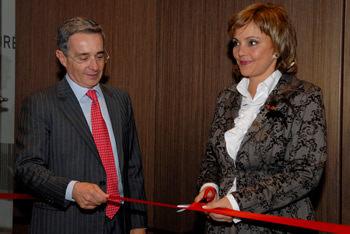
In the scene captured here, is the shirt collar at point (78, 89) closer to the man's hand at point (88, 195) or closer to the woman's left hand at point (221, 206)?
the man's hand at point (88, 195)

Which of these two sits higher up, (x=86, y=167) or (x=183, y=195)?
(x=86, y=167)

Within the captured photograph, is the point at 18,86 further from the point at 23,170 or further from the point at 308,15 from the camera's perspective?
the point at 308,15

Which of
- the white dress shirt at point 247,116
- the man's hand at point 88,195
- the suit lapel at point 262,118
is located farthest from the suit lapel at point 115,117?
the suit lapel at point 262,118

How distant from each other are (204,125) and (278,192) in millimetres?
1445

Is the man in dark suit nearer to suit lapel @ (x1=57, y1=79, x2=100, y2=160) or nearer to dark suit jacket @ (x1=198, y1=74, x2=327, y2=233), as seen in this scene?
suit lapel @ (x1=57, y1=79, x2=100, y2=160)

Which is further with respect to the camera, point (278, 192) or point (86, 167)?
point (86, 167)

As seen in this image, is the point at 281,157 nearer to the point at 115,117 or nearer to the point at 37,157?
the point at 115,117

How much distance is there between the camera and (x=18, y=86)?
11.9 feet

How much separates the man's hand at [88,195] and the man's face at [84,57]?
583 mm

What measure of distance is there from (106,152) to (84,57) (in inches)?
21.0

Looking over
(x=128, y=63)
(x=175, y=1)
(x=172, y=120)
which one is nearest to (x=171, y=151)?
(x=172, y=120)

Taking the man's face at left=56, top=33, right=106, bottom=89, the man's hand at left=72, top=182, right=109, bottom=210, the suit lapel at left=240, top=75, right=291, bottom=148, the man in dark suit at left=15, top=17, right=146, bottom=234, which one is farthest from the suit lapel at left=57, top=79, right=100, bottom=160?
the suit lapel at left=240, top=75, right=291, bottom=148

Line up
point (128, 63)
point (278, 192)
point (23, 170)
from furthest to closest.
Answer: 1. point (128, 63)
2. point (23, 170)
3. point (278, 192)

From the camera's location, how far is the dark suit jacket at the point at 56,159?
2.01m
